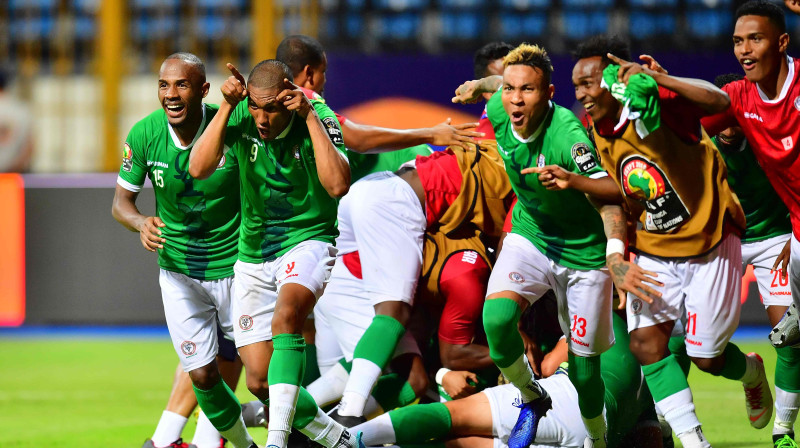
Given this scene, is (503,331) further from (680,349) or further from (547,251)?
(680,349)

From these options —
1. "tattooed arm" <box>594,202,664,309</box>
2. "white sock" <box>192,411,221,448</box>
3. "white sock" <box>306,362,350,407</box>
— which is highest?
"tattooed arm" <box>594,202,664,309</box>

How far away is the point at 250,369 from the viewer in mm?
5141

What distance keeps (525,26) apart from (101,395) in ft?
Answer: 18.6

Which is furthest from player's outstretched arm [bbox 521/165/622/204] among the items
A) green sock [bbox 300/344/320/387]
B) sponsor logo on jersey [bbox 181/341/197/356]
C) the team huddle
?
green sock [bbox 300/344/320/387]

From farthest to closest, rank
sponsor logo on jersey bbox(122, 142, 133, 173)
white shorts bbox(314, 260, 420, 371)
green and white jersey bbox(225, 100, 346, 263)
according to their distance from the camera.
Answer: white shorts bbox(314, 260, 420, 371) → sponsor logo on jersey bbox(122, 142, 133, 173) → green and white jersey bbox(225, 100, 346, 263)

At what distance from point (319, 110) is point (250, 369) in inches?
50.0

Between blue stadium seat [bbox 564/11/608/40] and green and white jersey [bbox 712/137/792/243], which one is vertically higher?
blue stadium seat [bbox 564/11/608/40]

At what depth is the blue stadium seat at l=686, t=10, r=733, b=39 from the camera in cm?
1112

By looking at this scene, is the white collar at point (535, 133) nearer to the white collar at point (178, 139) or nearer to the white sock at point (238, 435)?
the white collar at point (178, 139)

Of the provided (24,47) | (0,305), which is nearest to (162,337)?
(0,305)

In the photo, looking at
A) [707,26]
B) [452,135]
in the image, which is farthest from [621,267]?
[707,26]

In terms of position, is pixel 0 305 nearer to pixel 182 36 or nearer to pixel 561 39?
pixel 182 36

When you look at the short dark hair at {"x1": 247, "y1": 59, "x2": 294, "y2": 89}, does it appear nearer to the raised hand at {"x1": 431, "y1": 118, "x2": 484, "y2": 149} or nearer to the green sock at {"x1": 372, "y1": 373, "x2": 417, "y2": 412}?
the raised hand at {"x1": 431, "y1": 118, "x2": 484, "y2": 149}

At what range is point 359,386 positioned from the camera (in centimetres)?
553
